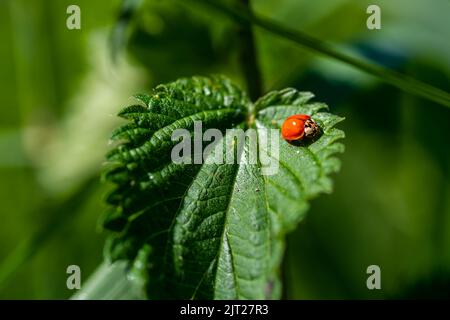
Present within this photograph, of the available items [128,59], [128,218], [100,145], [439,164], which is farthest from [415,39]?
[128,218]

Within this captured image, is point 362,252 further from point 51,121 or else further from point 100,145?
point 51,121

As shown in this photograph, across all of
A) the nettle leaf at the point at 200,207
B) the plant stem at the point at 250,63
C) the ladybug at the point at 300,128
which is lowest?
the nettle leaf at the point at 200,207

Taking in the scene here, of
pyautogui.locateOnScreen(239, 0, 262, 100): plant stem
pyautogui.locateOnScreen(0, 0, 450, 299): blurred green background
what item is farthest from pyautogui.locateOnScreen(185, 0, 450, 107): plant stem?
pyautogui.locateOnScreen(0, 0, 450, 299): blurred green background

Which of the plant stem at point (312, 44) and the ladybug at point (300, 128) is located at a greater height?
the plant stem at point (312, 44)

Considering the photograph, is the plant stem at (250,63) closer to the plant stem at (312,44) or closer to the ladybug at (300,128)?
the plant stem at (312,44)

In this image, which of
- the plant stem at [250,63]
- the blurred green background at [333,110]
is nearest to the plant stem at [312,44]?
the plant stem at [250,63]

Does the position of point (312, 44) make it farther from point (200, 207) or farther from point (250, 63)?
point (200, 207)
